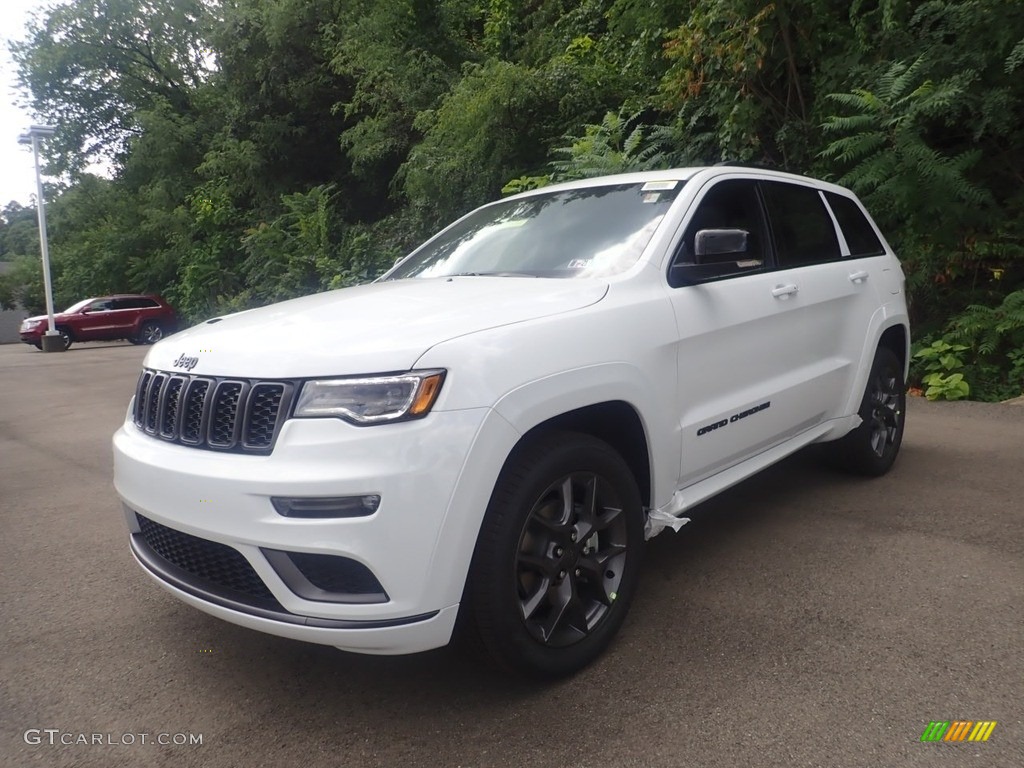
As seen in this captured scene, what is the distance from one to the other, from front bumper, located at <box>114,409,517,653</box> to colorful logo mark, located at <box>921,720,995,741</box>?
1415 millimetres

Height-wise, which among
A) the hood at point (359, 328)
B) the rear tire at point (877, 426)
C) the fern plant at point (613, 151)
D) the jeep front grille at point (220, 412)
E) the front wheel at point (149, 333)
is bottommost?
the front wheel at point (149, 333)

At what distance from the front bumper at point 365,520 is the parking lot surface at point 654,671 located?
16.7 inches

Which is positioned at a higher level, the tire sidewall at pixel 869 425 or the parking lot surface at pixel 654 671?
the tire sidewall at pixel 869 425

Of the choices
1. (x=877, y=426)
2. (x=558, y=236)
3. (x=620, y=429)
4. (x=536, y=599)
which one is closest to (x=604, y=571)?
(x=536, y=599)

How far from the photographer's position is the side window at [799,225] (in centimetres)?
387

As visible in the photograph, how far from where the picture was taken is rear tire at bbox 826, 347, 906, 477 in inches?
178

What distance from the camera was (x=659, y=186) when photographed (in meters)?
3.48

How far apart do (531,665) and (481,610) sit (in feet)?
0.94

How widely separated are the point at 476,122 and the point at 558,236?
1012 centimetres

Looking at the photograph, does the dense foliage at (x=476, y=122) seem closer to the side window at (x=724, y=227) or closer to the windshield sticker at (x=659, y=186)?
the side window at (x=724, y=227)

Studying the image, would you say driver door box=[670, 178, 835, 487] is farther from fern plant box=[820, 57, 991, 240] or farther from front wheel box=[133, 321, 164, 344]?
front wheel box=[133, 321, 164, 344]

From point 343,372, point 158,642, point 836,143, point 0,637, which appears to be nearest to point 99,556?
point 0,637

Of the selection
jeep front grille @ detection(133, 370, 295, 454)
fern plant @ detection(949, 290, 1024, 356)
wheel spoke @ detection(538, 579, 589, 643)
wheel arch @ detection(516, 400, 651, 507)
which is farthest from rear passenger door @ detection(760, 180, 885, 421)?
fern plant @ detection(949, 290, 1024, 356)

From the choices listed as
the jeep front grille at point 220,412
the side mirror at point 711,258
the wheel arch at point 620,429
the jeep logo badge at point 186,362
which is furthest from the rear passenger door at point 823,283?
the jeep logo badge at point 186,362
